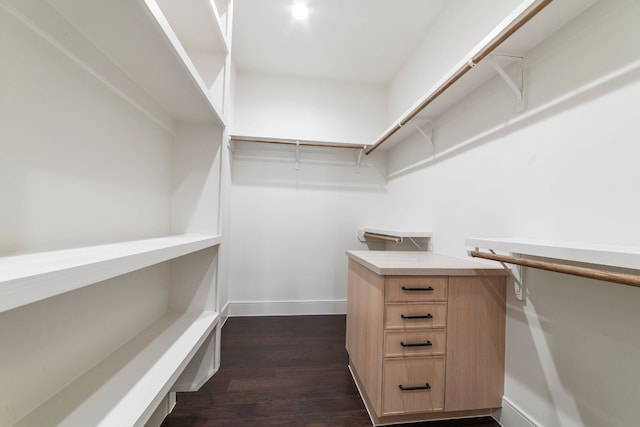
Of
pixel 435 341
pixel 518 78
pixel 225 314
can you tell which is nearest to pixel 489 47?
pixel 518 78

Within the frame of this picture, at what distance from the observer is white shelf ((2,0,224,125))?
667 millimetres

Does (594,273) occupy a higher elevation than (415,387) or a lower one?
higher

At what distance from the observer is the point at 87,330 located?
83 cm

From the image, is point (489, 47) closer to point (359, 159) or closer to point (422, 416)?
point (359, 159)

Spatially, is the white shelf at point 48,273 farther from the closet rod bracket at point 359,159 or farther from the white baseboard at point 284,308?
the closet rod bracket at point 359,159

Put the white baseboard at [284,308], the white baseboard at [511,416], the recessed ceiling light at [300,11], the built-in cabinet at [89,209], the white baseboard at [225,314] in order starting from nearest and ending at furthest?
the built-in cabinet at [89,209] < the white baseboard at [511,416] < the recessed ceiling light at [300,11] < the white baseboard at [225,314] < the white baseboard at [284,308]

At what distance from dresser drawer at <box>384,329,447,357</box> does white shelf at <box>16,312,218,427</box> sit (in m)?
0.92

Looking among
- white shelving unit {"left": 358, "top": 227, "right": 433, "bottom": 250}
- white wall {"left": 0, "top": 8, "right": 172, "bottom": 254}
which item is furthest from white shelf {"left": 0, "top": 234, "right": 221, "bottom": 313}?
white shelving unit {"left": 358, "top": 227, "right": 433, "bottom": 250}

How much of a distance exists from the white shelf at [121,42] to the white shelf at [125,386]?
3.46 feet

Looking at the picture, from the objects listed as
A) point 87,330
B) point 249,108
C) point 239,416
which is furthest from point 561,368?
point 249,108

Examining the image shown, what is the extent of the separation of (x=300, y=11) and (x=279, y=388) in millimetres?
2730

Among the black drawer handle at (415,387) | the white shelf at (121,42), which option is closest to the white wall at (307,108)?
the white shelf at (121,42)

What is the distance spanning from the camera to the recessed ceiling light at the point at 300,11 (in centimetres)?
184

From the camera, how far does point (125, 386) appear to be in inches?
30.5
